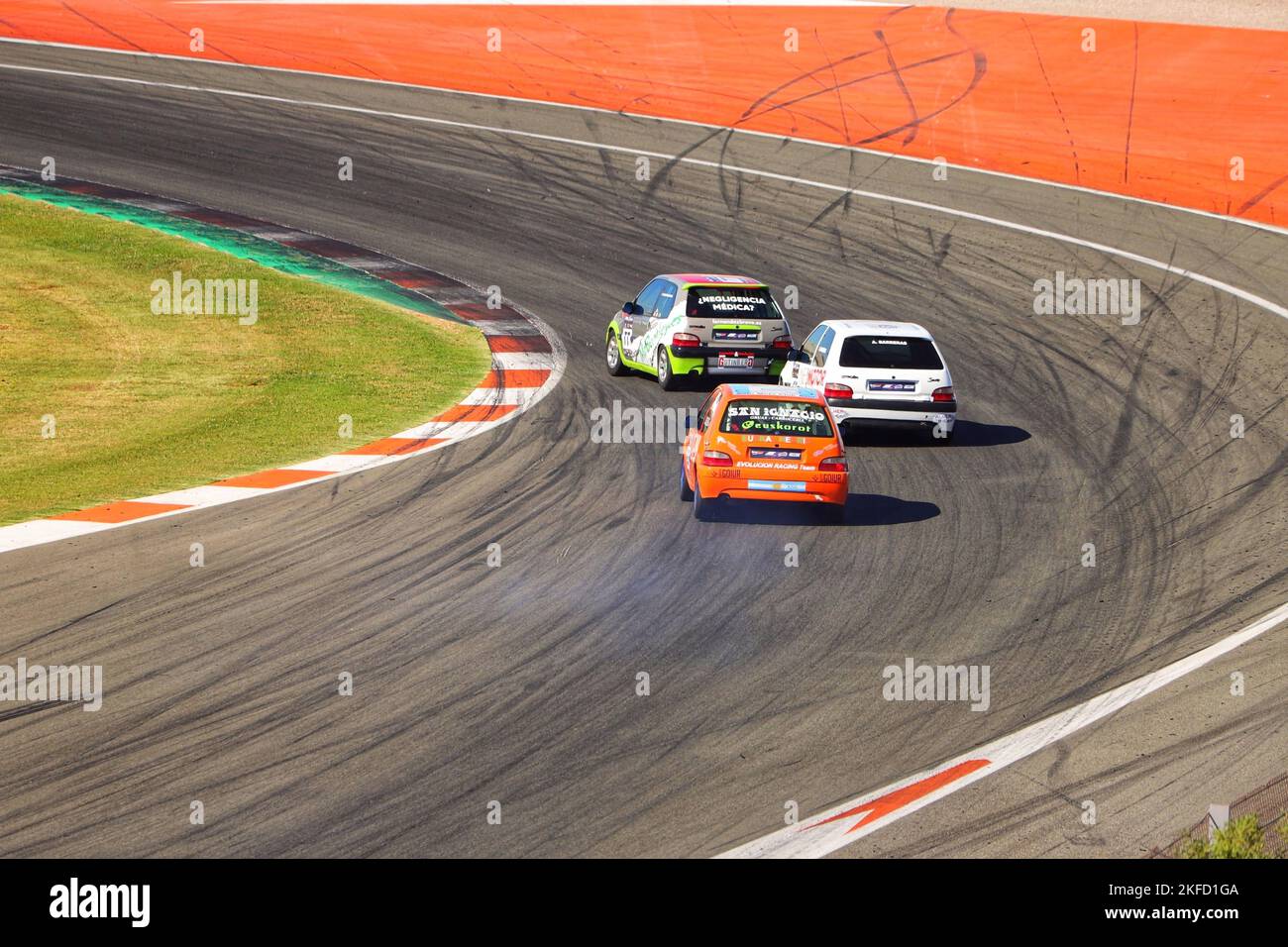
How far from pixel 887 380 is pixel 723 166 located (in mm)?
14914

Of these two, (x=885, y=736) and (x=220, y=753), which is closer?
(x=220, y=753)

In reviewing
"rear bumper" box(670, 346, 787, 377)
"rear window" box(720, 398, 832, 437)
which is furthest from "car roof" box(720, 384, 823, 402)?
"rear bumper" box(670, 346, 787, 377)

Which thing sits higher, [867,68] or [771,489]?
[867,68]

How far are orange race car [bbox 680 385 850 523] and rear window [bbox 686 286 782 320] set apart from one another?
6051 mm

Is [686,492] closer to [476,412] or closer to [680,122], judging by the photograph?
[476,412]

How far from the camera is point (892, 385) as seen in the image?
19.7 meters

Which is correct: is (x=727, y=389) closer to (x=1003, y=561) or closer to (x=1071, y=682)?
(x=1003, y=561)

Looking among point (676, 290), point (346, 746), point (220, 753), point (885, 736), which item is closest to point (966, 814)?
point (885, 736)

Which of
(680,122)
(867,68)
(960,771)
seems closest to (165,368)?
(960,771)

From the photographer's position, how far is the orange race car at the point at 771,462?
52.7ft

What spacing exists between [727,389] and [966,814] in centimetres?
831

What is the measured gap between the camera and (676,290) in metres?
22.6

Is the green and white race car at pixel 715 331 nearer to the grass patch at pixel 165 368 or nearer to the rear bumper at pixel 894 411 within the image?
the grass patch at pixel 165 368

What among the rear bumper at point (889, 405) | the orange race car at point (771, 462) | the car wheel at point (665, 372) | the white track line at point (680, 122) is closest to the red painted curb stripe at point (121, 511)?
the orange race car at point (771, 462)
